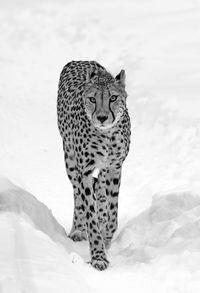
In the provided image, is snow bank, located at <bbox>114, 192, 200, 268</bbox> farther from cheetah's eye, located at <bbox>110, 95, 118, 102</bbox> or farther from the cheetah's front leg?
cheetah's eye, located at <bbox>110, 95, 118, 102</bbox>

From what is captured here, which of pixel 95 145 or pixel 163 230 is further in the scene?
pixel 163 230

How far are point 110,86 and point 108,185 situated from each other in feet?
3.59

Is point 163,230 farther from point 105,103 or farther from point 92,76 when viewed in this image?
point 92,76

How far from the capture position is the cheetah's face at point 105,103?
666 cm

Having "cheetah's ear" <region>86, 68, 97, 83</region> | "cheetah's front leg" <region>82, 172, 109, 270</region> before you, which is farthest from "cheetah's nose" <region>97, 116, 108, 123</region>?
"cheetah's front leg" <region>82, 172, 109, 270</region>

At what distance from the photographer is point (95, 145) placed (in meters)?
7.05

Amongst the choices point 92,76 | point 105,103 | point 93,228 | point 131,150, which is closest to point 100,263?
point 93,228

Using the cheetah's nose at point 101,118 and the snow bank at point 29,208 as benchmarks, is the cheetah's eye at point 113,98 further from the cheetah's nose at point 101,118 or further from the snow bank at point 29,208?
the snow bank at point 29,208

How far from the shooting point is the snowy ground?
613 cm

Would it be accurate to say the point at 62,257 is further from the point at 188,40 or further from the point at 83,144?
the point at 188,40

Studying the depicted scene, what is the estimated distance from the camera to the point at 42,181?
32.9ft

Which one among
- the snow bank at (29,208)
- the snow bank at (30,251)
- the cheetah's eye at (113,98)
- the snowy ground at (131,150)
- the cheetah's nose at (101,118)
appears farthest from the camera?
the snow bank at (29,208)

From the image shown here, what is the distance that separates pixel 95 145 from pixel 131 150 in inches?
161

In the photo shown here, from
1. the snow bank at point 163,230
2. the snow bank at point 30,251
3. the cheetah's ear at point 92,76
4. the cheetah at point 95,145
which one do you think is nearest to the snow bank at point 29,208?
the snow bank at point 30,251
